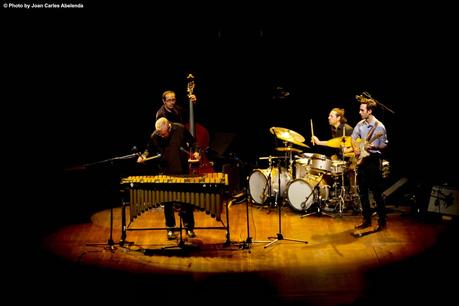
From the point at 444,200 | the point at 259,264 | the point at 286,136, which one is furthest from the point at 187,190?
the point at 444,200

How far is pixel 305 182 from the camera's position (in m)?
8.31

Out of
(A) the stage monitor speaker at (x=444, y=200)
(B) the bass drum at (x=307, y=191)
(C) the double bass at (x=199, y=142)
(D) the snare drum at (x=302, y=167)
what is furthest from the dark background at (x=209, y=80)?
(C) the double bass at (x=199, y=142)

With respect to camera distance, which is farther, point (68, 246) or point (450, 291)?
point (68, 246)

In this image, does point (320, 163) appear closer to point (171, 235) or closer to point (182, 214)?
point (182, 214)

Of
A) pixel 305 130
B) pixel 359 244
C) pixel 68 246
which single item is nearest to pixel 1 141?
pixel 68 246

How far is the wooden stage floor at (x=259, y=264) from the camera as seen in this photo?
5098mm

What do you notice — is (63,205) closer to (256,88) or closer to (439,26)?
(256,88)

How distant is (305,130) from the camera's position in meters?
9.77

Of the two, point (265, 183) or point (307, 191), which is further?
point (265, 183)

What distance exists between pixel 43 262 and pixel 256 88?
16.7 feet

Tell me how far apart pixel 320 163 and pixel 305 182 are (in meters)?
0.37

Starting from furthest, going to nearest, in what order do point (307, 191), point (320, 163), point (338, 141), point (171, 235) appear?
point (307, 191)
point (320, 163)
point (338, 141)
point (171, 235)

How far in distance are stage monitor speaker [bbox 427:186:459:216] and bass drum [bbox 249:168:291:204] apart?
217 centimetres

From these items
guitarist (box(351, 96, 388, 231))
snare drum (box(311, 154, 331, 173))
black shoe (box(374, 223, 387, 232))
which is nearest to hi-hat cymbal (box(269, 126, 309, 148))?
snare drum (box(311, 154, 331, 173))
